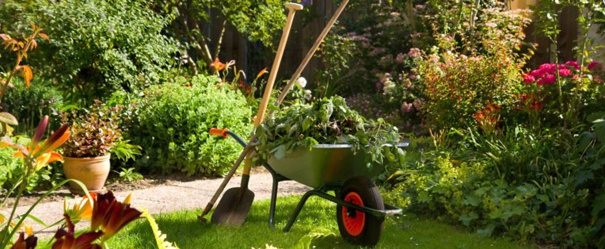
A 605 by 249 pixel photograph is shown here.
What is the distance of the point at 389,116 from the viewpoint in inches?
275

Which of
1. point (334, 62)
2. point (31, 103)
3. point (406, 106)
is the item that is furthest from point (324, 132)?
point (334, 62)

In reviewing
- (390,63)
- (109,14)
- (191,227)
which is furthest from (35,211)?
(390,63)

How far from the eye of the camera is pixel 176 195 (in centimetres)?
494

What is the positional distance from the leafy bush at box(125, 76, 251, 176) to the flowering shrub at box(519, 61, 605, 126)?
7.68 feet

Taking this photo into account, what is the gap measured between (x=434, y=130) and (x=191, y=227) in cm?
274

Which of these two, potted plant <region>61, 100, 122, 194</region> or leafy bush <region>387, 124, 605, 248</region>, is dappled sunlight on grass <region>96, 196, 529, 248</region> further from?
potted plant <region>61, 100, 122, 194</region>

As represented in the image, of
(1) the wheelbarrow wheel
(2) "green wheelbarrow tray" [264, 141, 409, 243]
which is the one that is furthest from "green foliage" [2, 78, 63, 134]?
(1) the wheelbarrow wheel

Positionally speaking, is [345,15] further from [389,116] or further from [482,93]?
[482,93]

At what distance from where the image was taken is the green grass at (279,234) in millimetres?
3574

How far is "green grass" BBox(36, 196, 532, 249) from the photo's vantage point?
3.57 metres

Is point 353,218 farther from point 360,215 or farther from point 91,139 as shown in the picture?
point 91,139

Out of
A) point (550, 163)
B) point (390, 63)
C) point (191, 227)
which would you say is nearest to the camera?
point (191, 227)

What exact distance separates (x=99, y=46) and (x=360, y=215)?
3.02 meters

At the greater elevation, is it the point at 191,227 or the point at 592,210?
the point at 592,210
